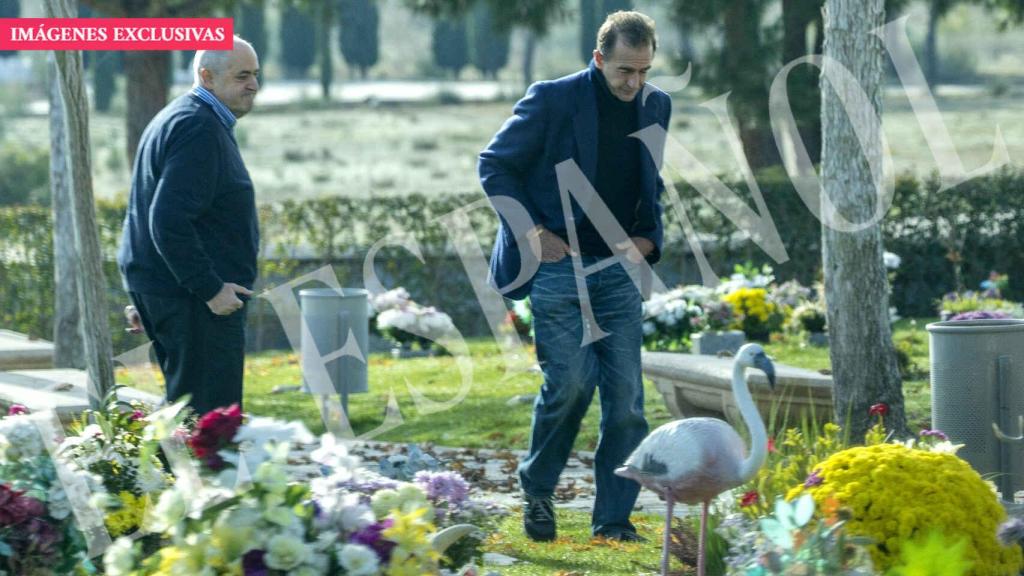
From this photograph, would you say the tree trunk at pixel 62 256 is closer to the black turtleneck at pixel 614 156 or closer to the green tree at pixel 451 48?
the black turtleneck at pixel 614 156

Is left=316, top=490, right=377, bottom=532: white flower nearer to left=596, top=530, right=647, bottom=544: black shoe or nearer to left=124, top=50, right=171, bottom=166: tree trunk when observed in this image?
left=596, top=530, right=647, bottom=544: black shoe

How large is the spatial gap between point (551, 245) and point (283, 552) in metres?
2.60

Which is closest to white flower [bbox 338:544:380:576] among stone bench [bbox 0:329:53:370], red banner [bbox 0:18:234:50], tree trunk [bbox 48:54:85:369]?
red banner [bbox 0:18:234:50]

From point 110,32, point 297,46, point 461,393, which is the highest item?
point 297,46

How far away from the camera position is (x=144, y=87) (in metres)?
14.6

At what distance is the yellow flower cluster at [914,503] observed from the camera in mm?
4387

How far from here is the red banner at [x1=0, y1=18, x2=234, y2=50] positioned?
6477 mm

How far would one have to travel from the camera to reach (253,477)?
3.49 m

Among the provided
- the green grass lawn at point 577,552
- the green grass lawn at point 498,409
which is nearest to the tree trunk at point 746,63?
the green grass lawn at point 498,409

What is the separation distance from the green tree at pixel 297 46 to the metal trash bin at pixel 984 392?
53.5m

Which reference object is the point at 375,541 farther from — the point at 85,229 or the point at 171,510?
the point at 85,229

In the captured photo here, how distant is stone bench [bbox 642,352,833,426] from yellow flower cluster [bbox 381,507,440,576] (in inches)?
149

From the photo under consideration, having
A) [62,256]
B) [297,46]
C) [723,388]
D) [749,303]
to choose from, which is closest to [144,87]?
[62,256]

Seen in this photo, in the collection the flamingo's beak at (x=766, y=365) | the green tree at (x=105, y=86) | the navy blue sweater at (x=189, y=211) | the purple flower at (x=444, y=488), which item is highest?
the green tree at (x=105, y=86)
